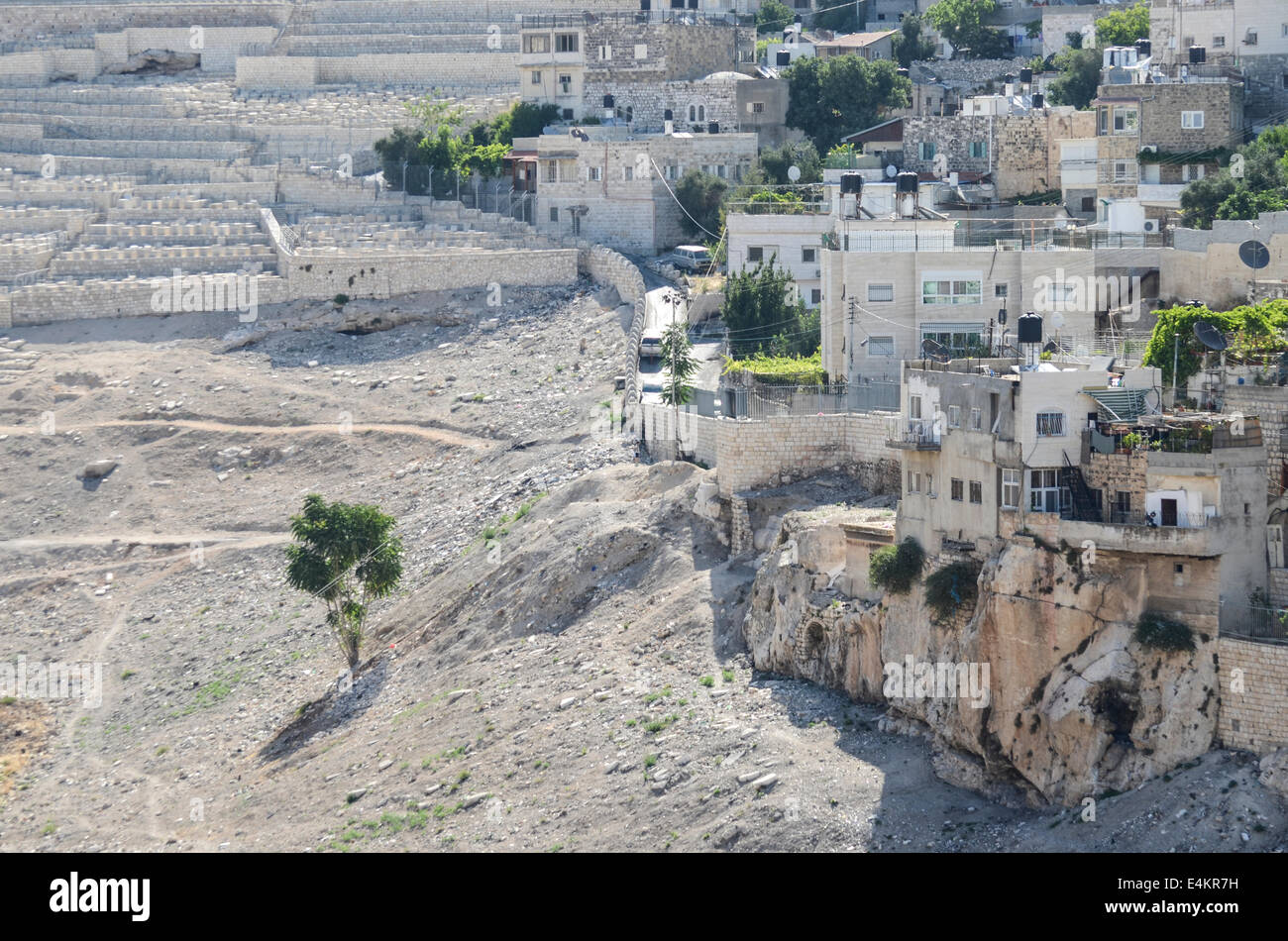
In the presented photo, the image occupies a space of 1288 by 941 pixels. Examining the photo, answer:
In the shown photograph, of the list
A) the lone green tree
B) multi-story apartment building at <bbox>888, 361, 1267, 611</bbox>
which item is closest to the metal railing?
multi-story apartment building at <bbox>888, 361, 1267, 611</bbox>

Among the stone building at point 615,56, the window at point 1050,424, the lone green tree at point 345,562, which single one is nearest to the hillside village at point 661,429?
the window at point 1050,424

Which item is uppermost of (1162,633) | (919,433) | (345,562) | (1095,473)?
(919,433)

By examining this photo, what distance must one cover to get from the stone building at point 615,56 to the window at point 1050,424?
3422 cm

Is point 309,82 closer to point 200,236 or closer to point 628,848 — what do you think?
point 200,236

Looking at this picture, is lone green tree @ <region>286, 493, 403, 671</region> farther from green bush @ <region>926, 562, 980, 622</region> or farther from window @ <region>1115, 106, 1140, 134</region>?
window @ <region>1115, 106, 1140, 134</region>

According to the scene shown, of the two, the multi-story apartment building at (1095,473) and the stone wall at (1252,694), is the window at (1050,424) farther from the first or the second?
the stone wall at (1252,694)

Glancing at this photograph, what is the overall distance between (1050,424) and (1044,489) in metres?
0.81

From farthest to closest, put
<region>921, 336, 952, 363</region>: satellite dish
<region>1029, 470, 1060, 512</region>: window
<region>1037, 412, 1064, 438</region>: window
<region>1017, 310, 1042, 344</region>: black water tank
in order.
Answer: <region>921, 336, 952, 363</region>: satellite dish
<region>1017, 310, 1042, 344</region>: black water tank
<region>1037, 412, 1064, 438</region>: window
<region>1029, 470, 1060, 512</region>: window

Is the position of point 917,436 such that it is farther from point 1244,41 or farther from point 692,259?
point 692,259

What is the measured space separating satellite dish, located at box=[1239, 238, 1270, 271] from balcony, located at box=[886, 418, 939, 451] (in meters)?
7.27

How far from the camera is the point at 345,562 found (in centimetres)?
4456

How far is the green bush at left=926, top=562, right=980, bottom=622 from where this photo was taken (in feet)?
107

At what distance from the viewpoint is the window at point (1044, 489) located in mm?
31578

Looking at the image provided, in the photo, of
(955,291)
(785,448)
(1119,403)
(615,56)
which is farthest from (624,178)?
(1119,403)
